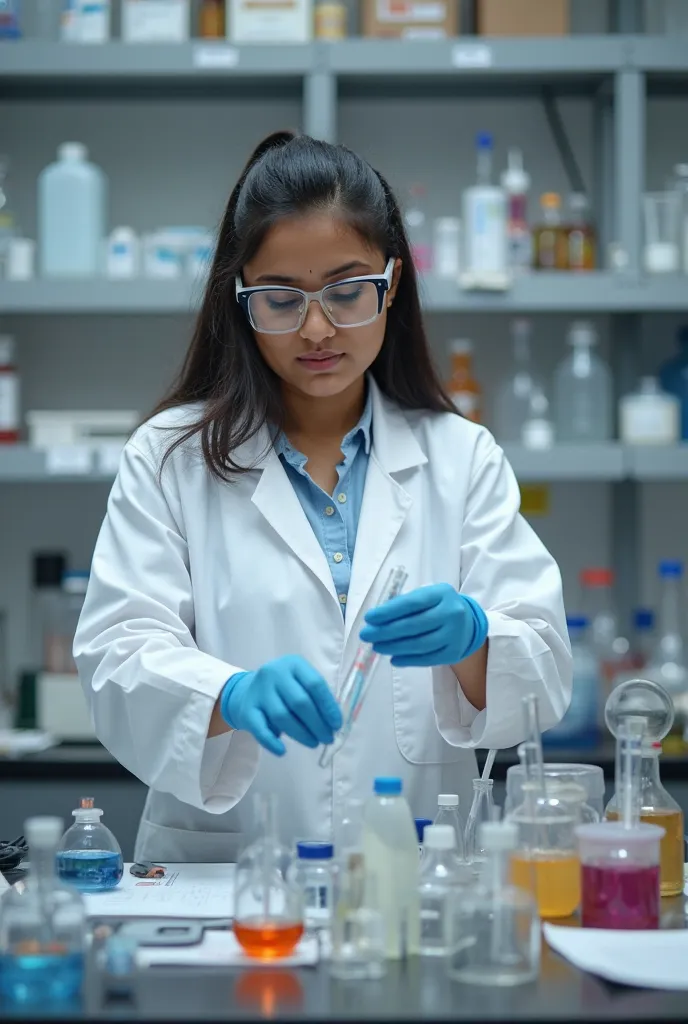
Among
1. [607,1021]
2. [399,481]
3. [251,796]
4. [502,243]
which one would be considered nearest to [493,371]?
[502,243]

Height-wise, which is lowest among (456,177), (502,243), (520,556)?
(520,556)

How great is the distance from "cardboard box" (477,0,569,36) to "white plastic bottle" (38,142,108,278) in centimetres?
90

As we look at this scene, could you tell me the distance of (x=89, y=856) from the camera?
49.9 inches

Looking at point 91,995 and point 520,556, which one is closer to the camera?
point 91,995

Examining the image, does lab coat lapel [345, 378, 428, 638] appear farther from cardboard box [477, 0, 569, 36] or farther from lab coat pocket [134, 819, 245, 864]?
cardboard box [477, 0, 569, 36]

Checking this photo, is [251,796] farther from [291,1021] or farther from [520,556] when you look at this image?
[291,1021]

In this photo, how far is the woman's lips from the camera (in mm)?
1503

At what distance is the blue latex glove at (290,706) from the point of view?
47.2 inches

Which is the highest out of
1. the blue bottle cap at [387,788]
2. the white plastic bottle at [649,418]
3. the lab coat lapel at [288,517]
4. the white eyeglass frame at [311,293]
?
the white eyeglass frame at [311,293]

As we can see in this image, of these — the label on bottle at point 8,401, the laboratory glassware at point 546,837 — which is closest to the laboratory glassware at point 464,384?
the label on bottle at point 8,401

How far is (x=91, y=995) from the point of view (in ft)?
3.03

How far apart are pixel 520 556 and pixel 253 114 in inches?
71.3

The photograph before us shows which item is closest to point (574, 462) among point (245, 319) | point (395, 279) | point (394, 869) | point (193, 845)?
point (395, 279)

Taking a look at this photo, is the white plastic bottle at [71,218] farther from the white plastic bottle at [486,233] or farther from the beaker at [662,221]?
the beaker at [662,221]
